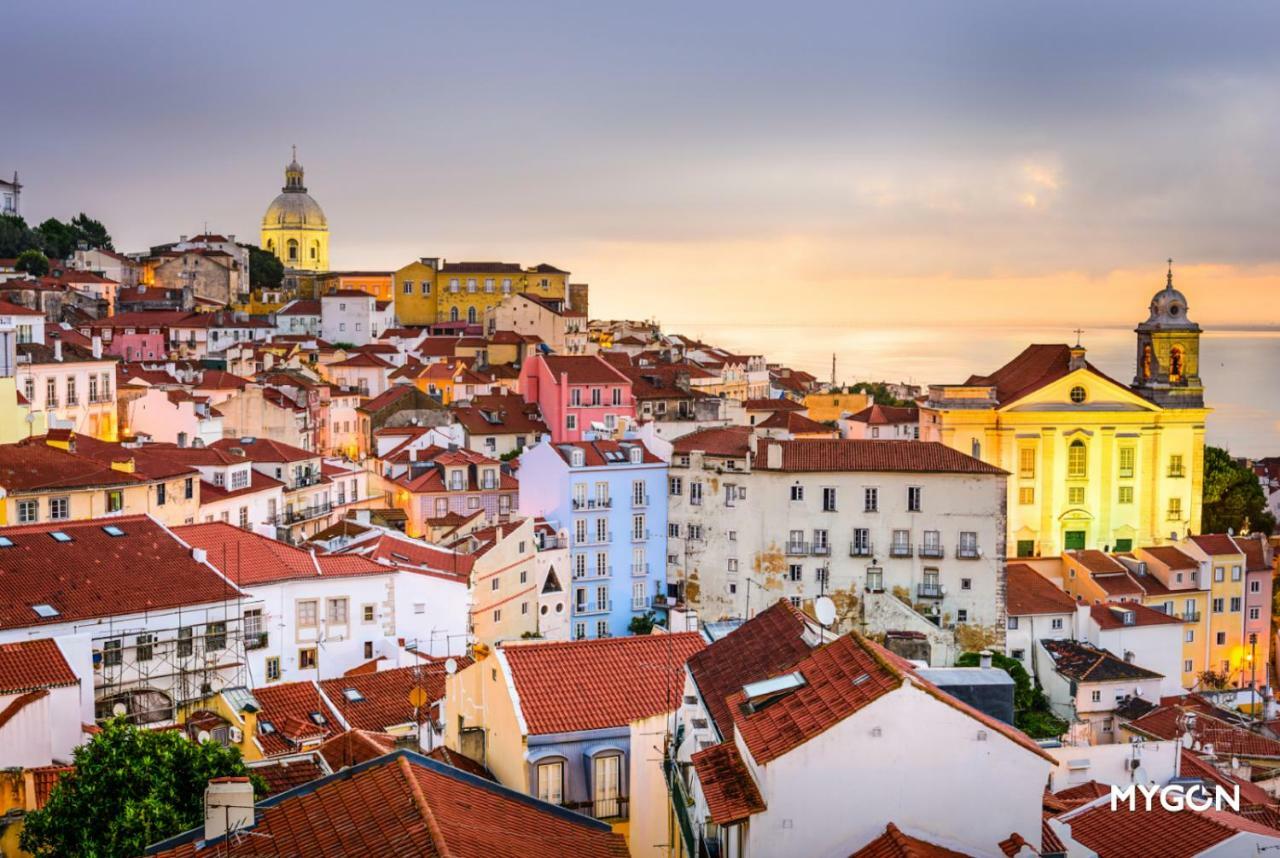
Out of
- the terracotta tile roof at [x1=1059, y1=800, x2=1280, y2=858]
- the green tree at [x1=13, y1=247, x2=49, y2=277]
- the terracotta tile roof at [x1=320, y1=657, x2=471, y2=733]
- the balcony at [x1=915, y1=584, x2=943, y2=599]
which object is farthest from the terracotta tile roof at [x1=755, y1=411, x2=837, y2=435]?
the green tree at [x1=13, y1=247, x2=49, y2=277]

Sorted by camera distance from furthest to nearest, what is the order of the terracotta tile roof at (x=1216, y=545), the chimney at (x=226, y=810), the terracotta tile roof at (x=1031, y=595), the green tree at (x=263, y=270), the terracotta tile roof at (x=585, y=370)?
the green tree at (x=263, y=270) < the terracotta tile roof at (x=585, y=370) < the terracotta tile roof at (x=1216, y=545) < the terracotta tile roof at (x=1031, y=595) < the chimney at (x=226, y=810)

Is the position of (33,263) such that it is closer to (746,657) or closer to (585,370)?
(585,370)

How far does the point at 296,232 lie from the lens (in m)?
128

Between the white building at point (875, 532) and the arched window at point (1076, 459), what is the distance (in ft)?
46.0

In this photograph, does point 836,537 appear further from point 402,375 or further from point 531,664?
point 402,375

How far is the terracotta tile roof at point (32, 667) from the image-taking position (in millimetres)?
18203

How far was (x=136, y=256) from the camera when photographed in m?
103

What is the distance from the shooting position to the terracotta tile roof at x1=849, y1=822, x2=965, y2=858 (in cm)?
1051

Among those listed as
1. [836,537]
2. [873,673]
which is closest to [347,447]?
[836,537]

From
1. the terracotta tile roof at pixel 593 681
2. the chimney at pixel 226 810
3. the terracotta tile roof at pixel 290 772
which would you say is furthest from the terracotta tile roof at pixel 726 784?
the terracotta tile roof at pixel 290 772

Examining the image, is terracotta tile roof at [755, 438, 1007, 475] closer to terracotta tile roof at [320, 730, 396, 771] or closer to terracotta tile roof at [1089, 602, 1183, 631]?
terracotta tile roof at [1089, 602, 1183, 631]

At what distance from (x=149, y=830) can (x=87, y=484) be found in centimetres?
2028

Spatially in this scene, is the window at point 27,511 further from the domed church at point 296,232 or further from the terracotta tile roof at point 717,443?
the domed church at point 296,232

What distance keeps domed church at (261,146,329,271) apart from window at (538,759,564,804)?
116594 mm
